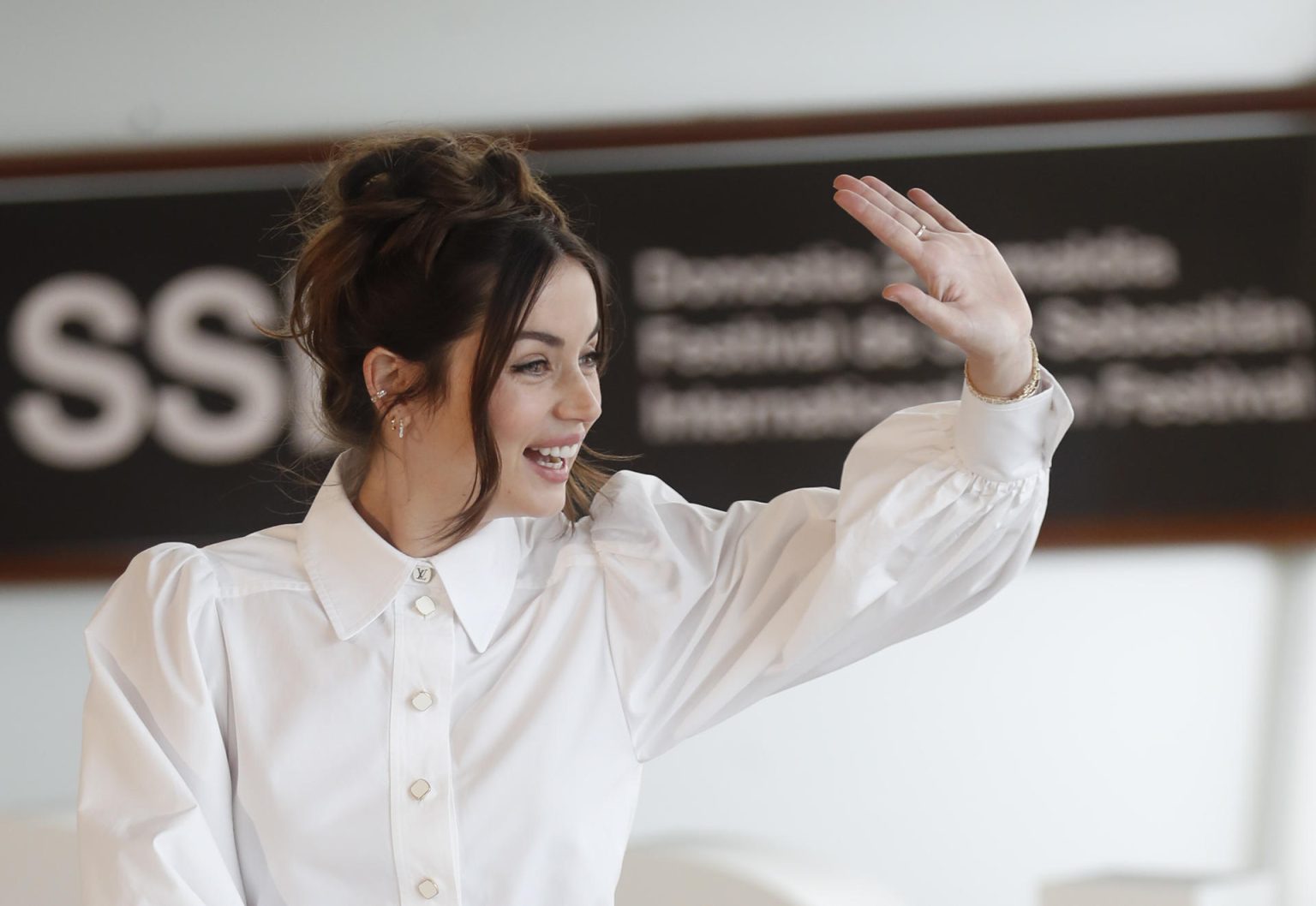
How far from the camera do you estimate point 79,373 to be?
8.40ft

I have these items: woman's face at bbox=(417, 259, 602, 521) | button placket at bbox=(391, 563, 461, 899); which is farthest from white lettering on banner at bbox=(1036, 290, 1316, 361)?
button placket at bbox=(391, 563, 461, 899)

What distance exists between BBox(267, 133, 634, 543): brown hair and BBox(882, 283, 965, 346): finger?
391mm

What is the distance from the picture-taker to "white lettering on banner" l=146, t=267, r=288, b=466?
2.54 m

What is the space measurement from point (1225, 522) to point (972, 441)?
4.76 feet

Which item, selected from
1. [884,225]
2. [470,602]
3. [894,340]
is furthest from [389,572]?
[894,340]

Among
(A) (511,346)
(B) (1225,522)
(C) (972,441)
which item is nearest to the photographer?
(C) (972,441)

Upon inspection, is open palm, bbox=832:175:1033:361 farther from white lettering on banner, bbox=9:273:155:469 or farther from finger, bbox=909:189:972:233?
white lettering on banner, bbox=9:273:155:469

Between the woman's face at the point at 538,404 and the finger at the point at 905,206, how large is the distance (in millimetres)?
312

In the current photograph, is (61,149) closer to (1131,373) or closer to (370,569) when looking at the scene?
(370,569)

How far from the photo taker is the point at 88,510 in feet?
8.38

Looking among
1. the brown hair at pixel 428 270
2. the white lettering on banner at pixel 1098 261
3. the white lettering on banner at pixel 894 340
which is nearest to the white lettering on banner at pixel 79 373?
the white lettering on banner at pixel 894 340

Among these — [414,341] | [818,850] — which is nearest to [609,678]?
[414,341]

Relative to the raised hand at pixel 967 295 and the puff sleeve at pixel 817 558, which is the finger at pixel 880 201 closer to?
the raised hand at pixel 967 295

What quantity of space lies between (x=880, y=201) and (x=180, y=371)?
167 cm
